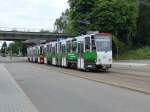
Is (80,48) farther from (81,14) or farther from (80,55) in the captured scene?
(81,14)

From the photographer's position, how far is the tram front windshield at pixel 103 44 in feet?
120

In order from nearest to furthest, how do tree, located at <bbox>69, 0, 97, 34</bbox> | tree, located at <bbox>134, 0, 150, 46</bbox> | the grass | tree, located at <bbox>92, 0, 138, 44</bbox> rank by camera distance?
the grass → tree, located at <bbox>92, 0, 138, 44</bbox> → tree, located at <bbox>69, 0, 97, 34</bbox> → tree, located at <bbox>134, 0, 150, 46</bbox>

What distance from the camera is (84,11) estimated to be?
83625 mm

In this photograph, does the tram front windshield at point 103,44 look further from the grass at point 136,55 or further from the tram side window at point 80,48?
the grass at point 136,55

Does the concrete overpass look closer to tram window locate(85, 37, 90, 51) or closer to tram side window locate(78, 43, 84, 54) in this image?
tram side window locate(78, 43, 84, 54)

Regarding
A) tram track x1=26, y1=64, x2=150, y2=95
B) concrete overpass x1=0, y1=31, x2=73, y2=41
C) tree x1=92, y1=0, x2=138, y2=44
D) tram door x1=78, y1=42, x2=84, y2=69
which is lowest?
tram track x1=26, y1=64, x2=150, y2=95

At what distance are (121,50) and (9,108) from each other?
74.4m

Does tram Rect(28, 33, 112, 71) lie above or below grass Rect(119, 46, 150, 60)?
above

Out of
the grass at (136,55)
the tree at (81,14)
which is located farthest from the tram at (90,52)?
the tree at (81,14)

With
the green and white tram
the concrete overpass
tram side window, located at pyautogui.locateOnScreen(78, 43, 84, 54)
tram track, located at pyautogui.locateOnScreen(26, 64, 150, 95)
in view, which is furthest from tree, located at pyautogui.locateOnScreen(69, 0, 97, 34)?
tram track, located at pyautogui.locateOnScreen(26, 64, 150, 95)

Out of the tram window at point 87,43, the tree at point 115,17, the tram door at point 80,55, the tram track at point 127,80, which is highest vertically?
the tree at point 115,17

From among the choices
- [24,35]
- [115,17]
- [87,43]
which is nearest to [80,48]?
[87,43]

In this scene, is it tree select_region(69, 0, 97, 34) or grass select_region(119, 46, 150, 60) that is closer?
grass select_region(119, 46, 150, 60)

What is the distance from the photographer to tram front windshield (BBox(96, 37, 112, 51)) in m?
36.5
